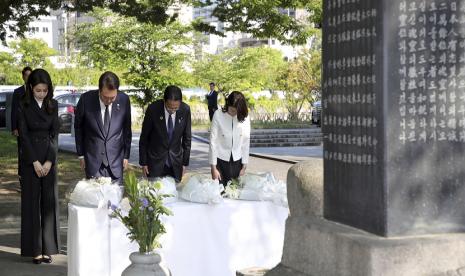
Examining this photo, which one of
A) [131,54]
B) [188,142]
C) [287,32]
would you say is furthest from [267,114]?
[188,142]

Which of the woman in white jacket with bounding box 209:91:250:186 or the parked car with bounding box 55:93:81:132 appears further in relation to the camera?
the parked car with bounding box 55:93:81:132

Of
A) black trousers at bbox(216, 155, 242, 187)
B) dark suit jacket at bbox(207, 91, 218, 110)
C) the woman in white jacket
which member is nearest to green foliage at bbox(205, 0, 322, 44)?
the woman in white jacket

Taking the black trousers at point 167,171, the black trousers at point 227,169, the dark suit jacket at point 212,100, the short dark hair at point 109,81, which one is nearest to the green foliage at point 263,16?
the black trousers at point 227,169

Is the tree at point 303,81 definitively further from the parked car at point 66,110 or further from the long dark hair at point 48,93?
the long dark hair at point 48,93

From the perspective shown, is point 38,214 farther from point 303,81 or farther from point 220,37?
point 303,81

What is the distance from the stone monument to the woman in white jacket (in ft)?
13.4

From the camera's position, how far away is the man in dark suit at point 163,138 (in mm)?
8594

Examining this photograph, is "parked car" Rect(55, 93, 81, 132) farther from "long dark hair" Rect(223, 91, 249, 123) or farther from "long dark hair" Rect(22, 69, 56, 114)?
"long dark hair" Rect(223, 91, 249, 123)

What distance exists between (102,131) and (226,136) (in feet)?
4.71

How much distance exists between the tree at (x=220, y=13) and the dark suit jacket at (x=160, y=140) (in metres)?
5.74

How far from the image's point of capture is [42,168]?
845cm

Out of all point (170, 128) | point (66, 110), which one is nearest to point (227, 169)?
point (170, 128)

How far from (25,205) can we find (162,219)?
2.43m

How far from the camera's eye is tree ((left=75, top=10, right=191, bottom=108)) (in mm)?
30125
